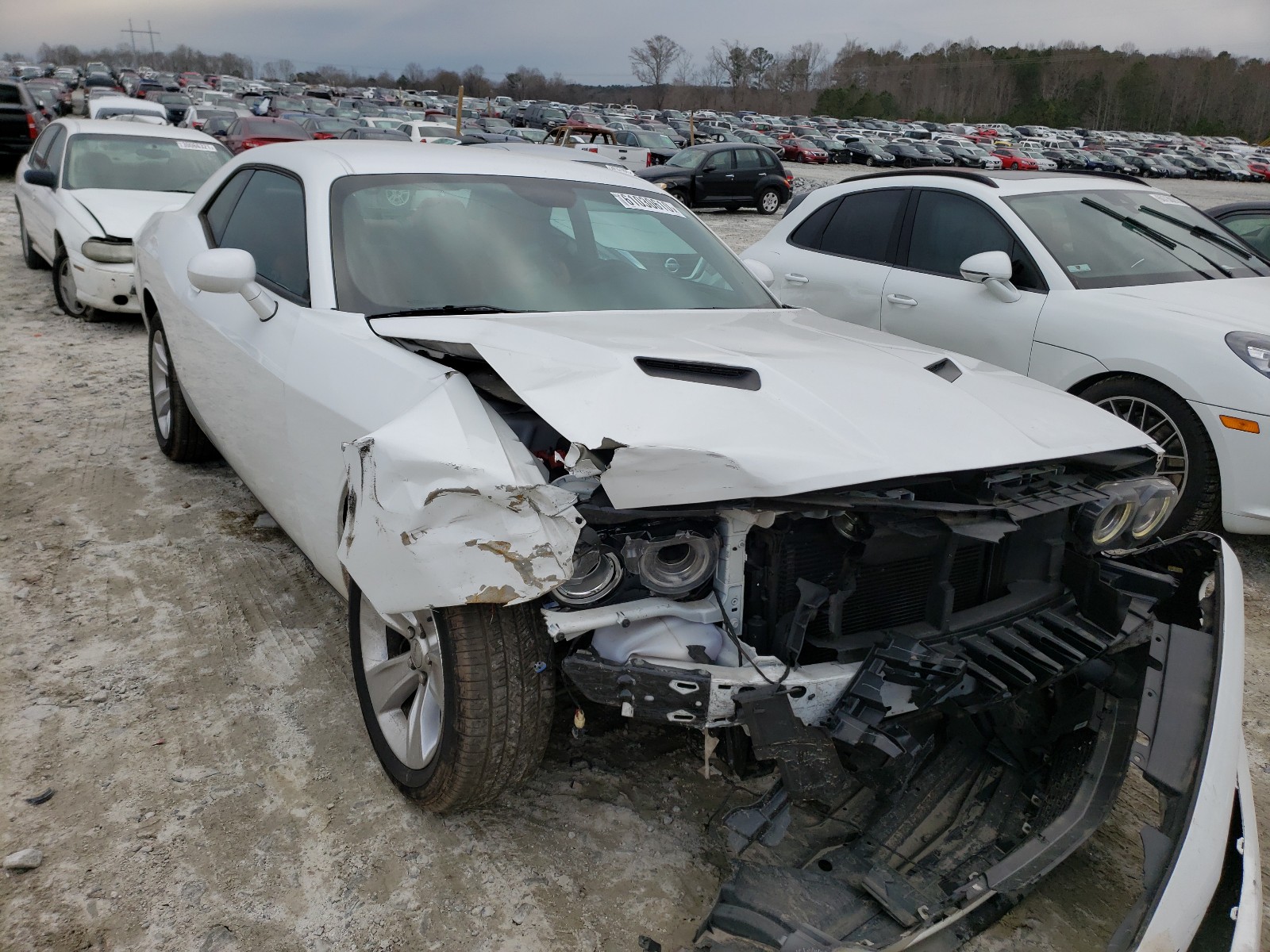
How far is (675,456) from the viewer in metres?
1.96

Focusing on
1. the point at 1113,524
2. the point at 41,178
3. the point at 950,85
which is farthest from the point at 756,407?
the point at 950,85

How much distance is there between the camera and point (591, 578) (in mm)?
2100

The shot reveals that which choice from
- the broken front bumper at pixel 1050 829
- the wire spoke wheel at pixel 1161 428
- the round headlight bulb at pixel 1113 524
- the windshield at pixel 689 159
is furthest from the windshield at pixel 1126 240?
the windshield at pixel 689 159

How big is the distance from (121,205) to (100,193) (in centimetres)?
38

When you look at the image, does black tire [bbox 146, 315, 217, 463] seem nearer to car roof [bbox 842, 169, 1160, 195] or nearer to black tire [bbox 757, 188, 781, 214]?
car roof [bbox 842, 169, 1160, 195]

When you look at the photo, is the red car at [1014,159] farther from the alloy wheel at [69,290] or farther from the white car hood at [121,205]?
the alloy wheel at [69,290]

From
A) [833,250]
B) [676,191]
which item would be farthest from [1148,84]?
[833,250]

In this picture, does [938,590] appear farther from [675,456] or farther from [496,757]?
[496,757]

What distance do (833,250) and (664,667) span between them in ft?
14.9

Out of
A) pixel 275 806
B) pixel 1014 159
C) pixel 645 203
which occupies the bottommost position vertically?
pixel 275 806

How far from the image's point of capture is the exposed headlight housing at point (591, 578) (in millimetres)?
2070

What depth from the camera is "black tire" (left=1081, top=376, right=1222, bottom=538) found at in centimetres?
402

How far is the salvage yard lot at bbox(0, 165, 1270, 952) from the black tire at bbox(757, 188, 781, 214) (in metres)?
16.6

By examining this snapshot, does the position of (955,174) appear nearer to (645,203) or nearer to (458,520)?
(645,203)
